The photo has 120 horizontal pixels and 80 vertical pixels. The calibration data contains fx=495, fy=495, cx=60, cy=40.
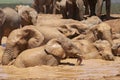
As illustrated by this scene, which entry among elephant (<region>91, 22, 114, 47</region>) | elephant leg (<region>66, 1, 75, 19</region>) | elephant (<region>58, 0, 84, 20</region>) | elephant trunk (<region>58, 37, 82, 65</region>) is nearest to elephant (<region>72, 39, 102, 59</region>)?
elephant (<region>91, 22, 114, 47</region>)

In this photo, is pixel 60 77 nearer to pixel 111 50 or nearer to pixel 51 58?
pixel 51 58

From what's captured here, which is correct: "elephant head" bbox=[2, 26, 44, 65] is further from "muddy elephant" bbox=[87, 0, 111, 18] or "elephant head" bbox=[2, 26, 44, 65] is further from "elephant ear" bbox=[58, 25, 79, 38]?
"muddy elephant" bbox=[87, 0, 111, 18]

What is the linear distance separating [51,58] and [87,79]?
65.9 inches

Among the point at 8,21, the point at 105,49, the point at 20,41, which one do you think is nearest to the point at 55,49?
the point at 20,41

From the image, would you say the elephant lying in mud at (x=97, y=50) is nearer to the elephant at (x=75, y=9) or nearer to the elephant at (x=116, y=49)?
the elephant at (x=116, y=49)

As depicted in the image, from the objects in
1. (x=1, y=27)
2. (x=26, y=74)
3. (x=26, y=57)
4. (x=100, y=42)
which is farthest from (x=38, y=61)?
(x=1, y=27)

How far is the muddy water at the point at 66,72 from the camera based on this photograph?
7.81 metres

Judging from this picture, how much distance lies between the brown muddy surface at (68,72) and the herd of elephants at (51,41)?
230 millimetres

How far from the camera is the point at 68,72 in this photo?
8516 millimetres

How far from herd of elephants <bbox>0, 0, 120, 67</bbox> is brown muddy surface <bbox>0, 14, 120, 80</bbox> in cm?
23

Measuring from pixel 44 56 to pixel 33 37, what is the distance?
721mm

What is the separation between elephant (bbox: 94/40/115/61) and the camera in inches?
418

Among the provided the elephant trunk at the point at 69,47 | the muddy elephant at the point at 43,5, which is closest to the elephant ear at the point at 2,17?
the elephant trunk at the point at 69,47

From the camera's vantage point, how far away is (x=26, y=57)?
29.7ft
